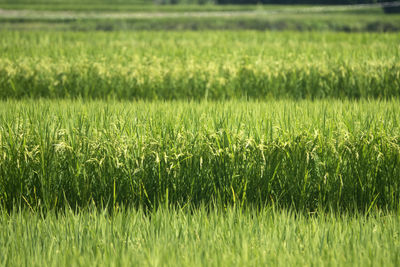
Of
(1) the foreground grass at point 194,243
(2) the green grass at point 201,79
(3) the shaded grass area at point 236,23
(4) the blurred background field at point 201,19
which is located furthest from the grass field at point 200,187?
(3) the shaded grass area at point 236,23

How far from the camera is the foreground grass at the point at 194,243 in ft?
6.99

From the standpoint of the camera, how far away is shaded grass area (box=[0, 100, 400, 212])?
328cm

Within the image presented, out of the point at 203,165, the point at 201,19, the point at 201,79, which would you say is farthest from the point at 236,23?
the point at 203,165

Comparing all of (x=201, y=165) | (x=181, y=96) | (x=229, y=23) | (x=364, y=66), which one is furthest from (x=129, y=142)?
(x=229, y=23)

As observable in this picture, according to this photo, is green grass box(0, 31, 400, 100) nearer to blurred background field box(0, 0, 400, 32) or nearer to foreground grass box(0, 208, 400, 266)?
foreground grass box(0, 208, 400, 266)

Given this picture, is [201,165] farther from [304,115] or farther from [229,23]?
[229,23]

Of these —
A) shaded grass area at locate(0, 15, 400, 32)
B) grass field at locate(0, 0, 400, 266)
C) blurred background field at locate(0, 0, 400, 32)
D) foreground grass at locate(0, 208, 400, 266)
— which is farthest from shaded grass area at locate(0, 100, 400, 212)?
shaded grass area at locate(0, 15, 400, 32)

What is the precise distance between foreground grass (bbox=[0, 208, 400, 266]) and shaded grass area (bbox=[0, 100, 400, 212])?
2.05 feet

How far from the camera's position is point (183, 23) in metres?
26.7

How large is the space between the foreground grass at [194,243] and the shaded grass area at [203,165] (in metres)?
0.62

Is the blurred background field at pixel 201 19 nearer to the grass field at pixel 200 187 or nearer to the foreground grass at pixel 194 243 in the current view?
the grass field at pixel 200 187

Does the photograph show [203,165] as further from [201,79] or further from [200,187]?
[201,79]

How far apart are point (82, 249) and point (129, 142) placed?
1.11m

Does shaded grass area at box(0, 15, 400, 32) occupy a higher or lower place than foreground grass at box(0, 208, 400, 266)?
higher
